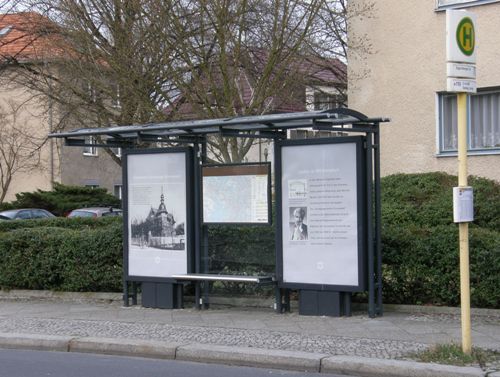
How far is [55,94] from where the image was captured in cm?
1828

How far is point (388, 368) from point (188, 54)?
9.37 m

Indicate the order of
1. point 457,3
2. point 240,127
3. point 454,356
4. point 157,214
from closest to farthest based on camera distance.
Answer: point 454,356 → point 240,127 → point 157,214 → point 457,3

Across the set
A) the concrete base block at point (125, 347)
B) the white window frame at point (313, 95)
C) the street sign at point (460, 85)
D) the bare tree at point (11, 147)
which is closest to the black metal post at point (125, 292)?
the concrete base block at point (125, 347)

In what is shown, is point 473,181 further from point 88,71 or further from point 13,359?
point 13,359

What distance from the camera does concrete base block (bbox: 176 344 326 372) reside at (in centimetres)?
862

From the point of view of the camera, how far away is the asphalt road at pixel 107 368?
8.62 meters

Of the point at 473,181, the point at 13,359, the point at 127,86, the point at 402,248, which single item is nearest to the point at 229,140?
the point at 127,86

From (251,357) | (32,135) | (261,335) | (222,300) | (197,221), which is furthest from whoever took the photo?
(32,135)

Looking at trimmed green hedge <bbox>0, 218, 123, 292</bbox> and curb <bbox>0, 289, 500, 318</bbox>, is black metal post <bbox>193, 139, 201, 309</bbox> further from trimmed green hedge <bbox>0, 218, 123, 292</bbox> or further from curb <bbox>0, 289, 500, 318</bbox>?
trimmed green hedge <bbox>0, 218, 123, 292</bbox>

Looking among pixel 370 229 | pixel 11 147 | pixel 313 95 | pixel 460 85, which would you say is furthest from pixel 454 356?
pixel 11 147

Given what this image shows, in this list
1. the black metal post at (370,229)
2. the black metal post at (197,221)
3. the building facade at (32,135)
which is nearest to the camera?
the black metal post at (370,229)

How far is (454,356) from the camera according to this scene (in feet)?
27.0

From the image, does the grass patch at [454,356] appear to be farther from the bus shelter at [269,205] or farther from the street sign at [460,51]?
the street sign at [460,51]

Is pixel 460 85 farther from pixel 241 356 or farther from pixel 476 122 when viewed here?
pixel 476 122
